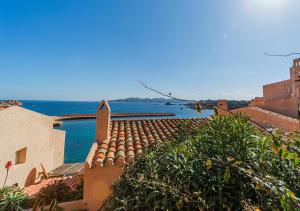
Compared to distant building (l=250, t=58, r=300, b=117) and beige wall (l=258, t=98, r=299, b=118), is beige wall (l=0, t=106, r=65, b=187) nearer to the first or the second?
distant building (l=250, t=58, r=300, b=117)

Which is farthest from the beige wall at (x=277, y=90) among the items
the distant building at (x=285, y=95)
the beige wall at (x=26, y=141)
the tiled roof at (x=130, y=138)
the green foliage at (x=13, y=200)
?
the beige wall at (x=26, y=141)

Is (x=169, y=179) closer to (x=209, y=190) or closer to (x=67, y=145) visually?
(x=209, y=190)

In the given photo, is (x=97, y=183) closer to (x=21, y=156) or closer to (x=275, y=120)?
(x=21, y=156)

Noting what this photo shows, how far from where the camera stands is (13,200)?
8250 mm

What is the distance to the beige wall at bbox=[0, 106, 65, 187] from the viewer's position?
35.6 ft

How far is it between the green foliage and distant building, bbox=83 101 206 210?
3492mm

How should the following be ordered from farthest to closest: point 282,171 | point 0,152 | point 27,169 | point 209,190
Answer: point 27,169 → point 0,152 → point 282,171 → point 209,190

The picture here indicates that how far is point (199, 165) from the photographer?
3354 mm

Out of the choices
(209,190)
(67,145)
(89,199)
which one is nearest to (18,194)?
(89,199)

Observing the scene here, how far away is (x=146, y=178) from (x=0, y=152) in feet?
35.0

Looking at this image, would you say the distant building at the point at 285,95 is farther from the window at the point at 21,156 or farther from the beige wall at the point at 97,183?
the window at the point at 21,156

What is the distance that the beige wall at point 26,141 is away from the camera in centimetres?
1084

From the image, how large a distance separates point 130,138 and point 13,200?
5540 millimetres

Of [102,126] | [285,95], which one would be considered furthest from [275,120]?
[102,126]
